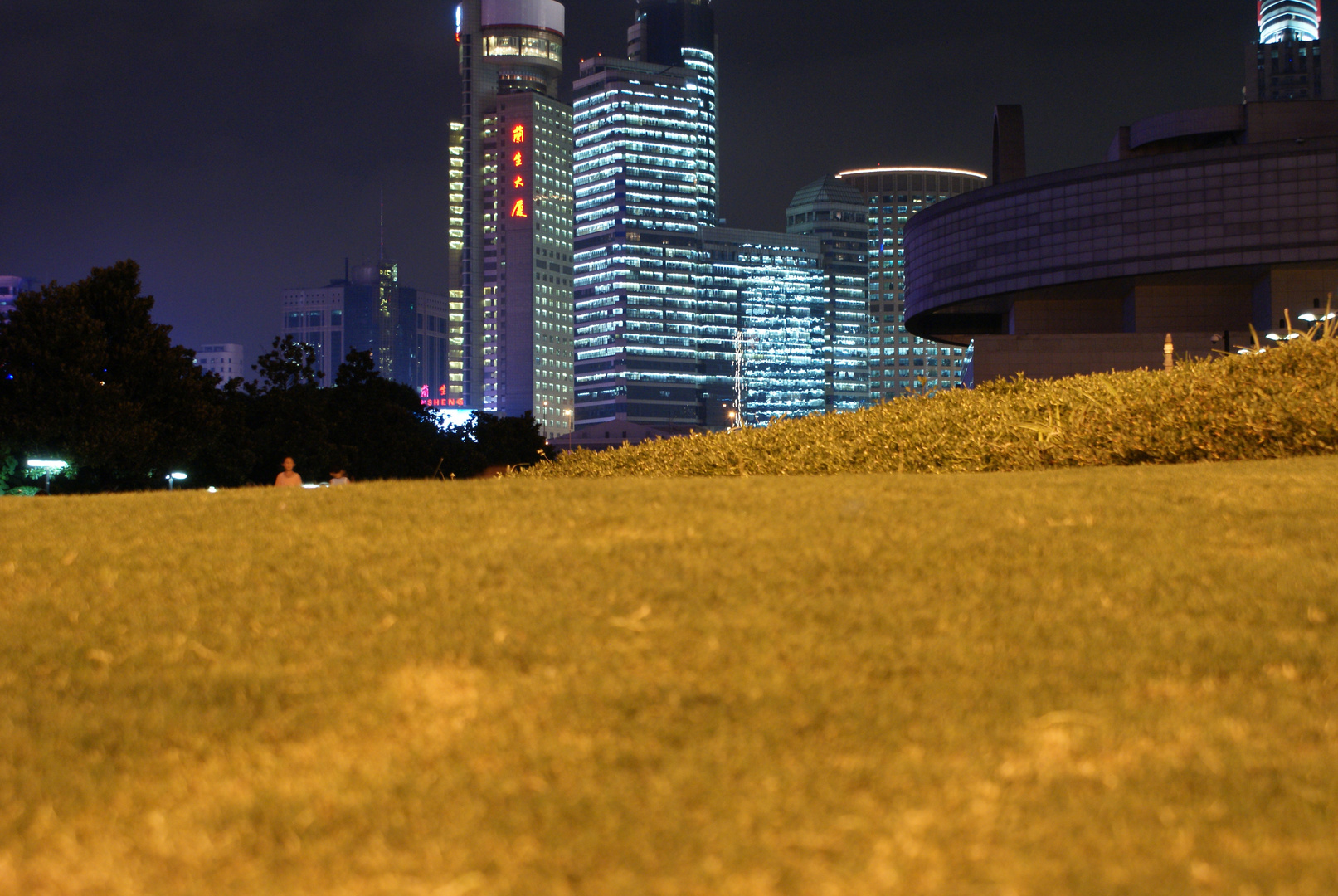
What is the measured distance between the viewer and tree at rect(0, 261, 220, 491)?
36.2 meters

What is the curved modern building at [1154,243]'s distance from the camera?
271ft

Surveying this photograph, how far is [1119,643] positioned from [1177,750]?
3.58 ft

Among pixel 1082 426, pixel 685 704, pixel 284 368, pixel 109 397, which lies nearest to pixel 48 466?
pixel 109 397

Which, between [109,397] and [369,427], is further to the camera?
[369,427]

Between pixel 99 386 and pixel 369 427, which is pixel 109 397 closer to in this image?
pixel 99 386

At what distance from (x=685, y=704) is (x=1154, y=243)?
3649 inches

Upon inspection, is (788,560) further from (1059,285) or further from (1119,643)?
(1059,285)

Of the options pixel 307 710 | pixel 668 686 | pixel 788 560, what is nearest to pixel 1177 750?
pixel 668 686

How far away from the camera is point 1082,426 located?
12.8 m

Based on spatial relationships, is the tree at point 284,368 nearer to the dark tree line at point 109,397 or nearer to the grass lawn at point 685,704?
the dark tree line at point 109,397

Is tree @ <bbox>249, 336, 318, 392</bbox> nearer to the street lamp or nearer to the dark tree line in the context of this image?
the dark tree line

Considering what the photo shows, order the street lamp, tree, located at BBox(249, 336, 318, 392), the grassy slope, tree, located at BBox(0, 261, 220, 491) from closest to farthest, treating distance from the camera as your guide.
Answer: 1. the grassy slope
2. tree, located at BBox(0, 261, 220, 491)
3. the street lamp
4. tree, located at BBox(249, 336, 318, 392)

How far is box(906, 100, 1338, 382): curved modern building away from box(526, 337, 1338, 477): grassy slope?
67.9 metres

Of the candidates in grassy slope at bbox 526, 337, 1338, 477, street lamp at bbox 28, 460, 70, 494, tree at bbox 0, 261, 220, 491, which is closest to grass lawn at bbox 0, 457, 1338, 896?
grassy slope at bbox 526, 337, 1338, 477
